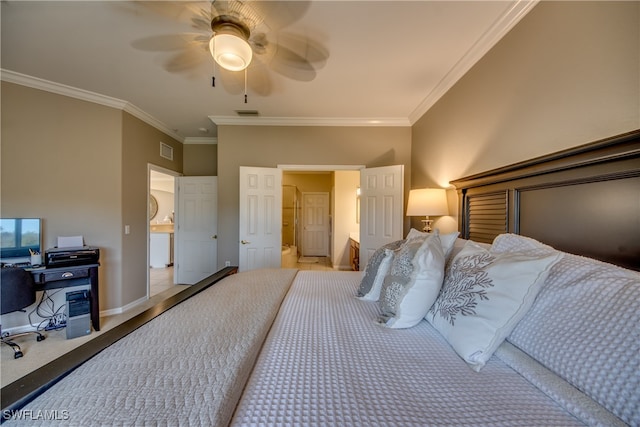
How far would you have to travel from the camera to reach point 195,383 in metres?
0.63

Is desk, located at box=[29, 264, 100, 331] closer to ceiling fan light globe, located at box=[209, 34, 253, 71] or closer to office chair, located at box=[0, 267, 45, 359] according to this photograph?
office chair, located at box=[0, 267, 45, 359]

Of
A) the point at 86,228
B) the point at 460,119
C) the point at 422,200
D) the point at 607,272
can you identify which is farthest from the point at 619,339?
the point at 86,228

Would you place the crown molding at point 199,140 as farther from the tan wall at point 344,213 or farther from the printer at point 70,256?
the tan wall at point 344,213

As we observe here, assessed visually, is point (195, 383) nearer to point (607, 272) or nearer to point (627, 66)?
point (607, 272)

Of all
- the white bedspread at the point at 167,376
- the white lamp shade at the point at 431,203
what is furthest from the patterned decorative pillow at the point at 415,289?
the white lamp shade at the point at 431,203

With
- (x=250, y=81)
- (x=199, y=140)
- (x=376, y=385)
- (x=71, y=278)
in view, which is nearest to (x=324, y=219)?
(x=199, y=140)

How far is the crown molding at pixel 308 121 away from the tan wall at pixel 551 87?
47.3 inches

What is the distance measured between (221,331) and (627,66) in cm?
209

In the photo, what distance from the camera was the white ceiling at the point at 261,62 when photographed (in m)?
1.61

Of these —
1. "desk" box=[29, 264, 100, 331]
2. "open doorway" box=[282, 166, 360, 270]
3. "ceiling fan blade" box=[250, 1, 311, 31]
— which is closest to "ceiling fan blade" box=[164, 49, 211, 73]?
"ceiling fan blade" box=[250, 1, 311, 31]

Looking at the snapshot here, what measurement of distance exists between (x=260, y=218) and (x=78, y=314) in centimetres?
214

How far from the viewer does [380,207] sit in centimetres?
335

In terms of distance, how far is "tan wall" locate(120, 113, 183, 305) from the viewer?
3012mm

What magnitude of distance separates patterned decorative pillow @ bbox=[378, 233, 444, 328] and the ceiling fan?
1688mm
